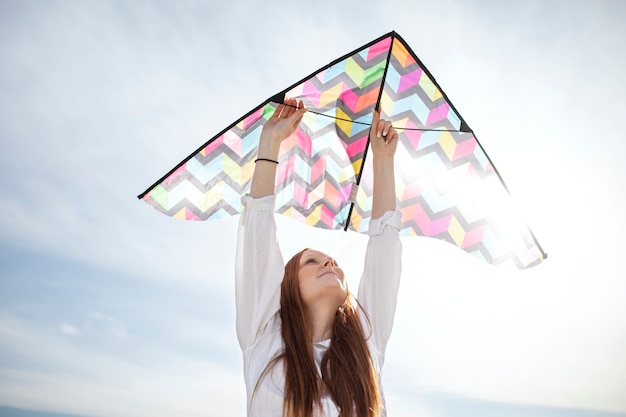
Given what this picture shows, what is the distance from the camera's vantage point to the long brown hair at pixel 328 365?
2412mm

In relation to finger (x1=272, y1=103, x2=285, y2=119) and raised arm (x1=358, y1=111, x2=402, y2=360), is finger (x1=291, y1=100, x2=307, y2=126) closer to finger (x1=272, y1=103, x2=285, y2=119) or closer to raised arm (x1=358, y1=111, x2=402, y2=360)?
finger (x1=272, y1=103, x2=285, y2=119)

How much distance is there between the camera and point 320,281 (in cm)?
280

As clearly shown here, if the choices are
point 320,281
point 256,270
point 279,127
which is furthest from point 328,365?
point 279,127

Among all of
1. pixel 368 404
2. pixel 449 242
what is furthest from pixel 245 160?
pixel 368 404

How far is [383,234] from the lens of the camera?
304 cm

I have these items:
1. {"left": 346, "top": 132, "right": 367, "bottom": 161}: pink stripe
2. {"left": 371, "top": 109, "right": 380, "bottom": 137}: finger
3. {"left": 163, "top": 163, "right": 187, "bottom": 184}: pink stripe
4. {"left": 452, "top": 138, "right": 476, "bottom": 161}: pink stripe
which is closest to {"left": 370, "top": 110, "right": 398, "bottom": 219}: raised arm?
{"left": 371, "top": 109, "right": 380, "bottom": 137}: finger

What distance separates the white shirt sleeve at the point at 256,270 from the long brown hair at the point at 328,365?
0.43 feet

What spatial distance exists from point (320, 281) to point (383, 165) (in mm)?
842

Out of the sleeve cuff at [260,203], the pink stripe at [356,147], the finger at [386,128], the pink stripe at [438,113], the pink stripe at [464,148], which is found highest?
the pink stripe at [438,113]

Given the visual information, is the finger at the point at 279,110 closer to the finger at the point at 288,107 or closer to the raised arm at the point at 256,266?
the finger at the point at 288,107

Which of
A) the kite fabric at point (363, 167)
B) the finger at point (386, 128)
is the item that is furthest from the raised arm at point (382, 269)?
the kite fabric at point (363, 167)

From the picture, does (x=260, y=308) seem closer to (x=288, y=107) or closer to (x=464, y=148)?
(x=288, y=107)

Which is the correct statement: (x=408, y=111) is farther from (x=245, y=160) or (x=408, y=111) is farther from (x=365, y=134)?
(x=245, y=160)

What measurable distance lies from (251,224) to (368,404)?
100 centimetres
